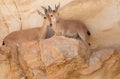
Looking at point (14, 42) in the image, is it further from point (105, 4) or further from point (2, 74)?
point (105, 4)

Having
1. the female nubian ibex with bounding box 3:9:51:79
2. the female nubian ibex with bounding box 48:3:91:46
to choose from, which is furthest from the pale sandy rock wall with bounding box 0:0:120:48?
the female nubian ibex with bounding box 3:9:51:79

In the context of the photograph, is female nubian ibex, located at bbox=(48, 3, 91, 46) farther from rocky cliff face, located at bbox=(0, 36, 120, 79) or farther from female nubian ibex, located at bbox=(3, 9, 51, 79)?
rocky cliff face, located at bbox=(0, 36, 120, 79)

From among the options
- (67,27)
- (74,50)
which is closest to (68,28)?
(67,27)

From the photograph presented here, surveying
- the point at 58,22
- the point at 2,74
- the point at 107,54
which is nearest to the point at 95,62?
the point at 107,54

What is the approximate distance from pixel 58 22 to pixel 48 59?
0.74 meters

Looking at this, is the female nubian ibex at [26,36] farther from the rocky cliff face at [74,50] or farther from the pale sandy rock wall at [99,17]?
the pale sandy rock wall at [99,17]

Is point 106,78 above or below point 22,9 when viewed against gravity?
below

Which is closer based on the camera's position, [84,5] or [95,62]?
[95,62]

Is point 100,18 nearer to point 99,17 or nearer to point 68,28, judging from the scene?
point 99,17

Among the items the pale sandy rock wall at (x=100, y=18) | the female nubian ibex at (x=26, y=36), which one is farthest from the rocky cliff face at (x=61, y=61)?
the pale sandy rock wall at (x=100, y=18)

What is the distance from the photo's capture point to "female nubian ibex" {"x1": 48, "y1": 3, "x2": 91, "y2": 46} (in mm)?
10366

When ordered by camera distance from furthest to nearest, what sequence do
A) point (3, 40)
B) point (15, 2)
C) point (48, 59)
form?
1. point (15, 2)
2. point (3, 40)
3. point (48, 59)

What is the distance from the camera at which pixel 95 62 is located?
10.4m

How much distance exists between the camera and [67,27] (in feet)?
34.8
